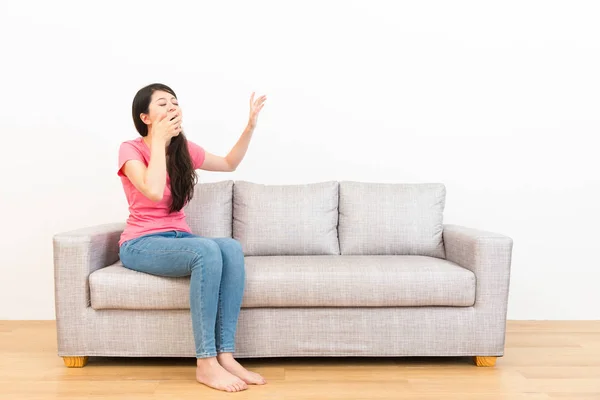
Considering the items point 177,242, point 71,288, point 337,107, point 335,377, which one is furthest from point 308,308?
point 337,107

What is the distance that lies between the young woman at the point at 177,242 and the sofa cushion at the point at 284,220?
16.2 inches

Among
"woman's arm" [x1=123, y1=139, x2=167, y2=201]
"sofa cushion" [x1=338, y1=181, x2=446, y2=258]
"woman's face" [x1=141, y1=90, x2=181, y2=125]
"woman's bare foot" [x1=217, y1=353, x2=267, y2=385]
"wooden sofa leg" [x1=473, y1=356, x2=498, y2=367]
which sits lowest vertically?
"wooden sofa leg" [x1=473, y1=356, x2=498, y2=367]

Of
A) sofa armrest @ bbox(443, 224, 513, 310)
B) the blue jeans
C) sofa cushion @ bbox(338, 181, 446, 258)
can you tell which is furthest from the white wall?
the blue jeans

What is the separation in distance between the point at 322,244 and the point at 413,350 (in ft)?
2.39

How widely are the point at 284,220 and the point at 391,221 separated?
0.54 meters

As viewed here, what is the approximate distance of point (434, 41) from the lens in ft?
11.5

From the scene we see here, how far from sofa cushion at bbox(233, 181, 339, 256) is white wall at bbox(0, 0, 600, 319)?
43 centimetres

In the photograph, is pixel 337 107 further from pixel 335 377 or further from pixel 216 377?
pixel 216 377

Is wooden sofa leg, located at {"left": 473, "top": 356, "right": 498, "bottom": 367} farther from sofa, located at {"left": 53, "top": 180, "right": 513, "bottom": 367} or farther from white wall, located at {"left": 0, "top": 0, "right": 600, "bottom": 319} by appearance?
white wall, located at {"left": 0, "top": 0, "right": 600, "bottom": 319}

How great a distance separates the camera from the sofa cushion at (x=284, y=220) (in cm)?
304

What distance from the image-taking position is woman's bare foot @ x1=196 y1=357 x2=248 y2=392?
2246 mm

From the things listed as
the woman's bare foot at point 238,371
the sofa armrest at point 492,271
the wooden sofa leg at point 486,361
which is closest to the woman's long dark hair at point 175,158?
the woman's bare foot at point 238,371

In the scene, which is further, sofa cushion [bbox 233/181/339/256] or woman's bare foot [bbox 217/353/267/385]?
A: sofa cushion [bbox 233/181/339/256]

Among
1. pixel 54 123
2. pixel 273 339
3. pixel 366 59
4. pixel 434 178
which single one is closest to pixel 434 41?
pixel 366 59
